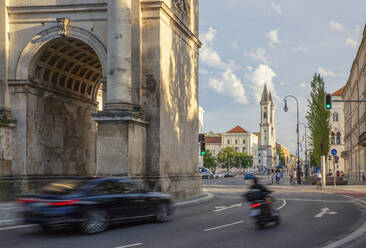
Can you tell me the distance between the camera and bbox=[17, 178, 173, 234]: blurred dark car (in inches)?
480

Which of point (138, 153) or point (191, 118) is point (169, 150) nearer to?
point (138, 153)

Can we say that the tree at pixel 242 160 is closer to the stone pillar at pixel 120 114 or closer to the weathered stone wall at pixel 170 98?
the weathered stone wall at pixel 170 98

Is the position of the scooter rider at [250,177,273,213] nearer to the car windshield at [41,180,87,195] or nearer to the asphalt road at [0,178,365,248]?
the asphalt road at [0,178,365,248]

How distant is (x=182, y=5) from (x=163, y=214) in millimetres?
16647

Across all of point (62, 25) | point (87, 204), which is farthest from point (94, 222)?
point (62, 25)

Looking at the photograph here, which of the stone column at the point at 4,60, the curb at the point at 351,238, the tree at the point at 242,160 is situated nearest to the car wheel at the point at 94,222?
the curb at the point at 351,238

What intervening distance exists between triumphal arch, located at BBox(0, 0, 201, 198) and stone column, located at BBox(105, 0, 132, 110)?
0.15 feet

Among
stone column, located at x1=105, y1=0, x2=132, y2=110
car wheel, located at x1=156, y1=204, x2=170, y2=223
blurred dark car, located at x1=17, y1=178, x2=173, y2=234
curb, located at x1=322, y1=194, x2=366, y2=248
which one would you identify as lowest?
curb, located at x1=322, y1=194, x2=366, y2=248

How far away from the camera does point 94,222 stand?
12.8 m

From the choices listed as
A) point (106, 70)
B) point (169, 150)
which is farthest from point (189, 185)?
point (106, 70)

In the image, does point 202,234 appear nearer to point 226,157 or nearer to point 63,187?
point 63,187

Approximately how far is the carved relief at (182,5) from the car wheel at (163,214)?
1501cm

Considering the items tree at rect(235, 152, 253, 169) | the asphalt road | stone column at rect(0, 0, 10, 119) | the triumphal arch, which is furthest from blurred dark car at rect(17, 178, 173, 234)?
tree at rect(235, 152, 253, 169)

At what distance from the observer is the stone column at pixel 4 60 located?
969 inches
